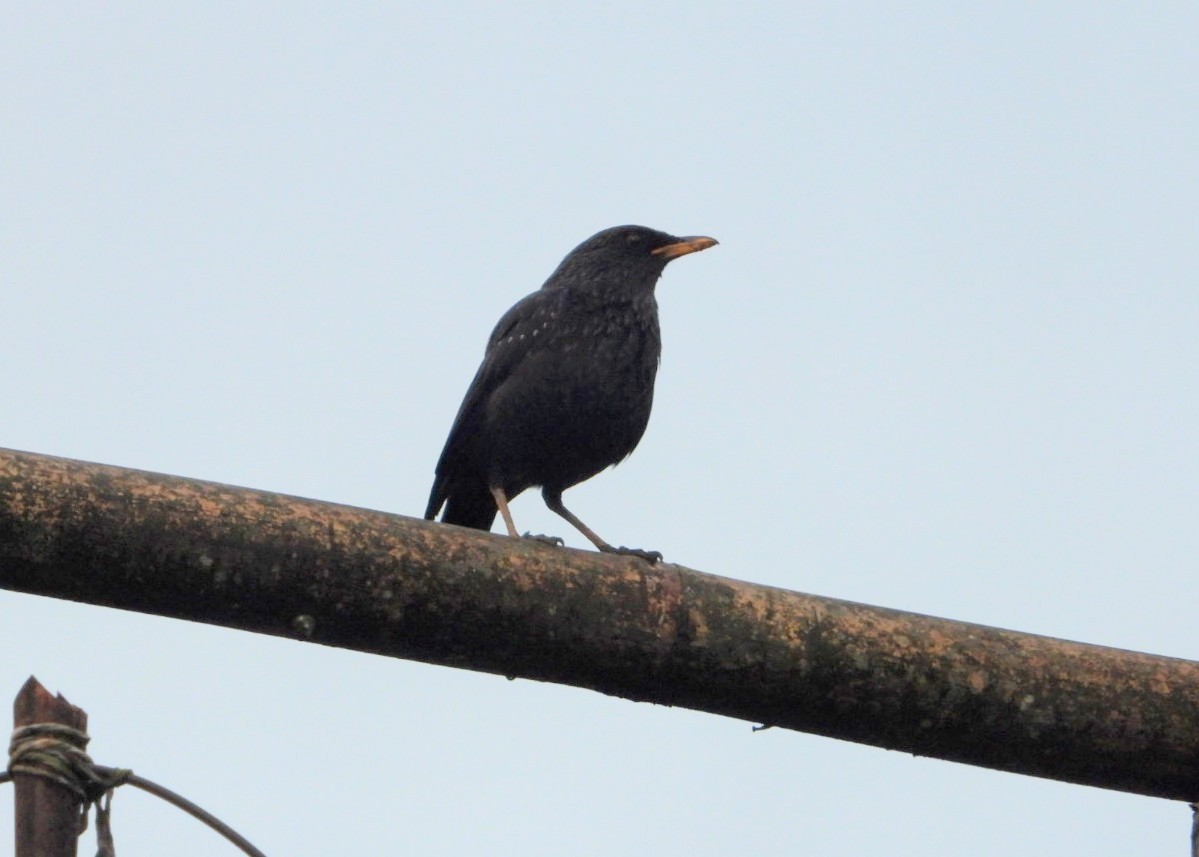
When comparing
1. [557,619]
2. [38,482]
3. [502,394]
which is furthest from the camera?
[502,394]

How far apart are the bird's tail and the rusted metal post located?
4167mm

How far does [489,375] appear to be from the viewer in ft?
23.0

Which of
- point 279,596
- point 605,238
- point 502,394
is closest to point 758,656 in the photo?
point 279,596

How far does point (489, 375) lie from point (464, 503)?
2.01 feet

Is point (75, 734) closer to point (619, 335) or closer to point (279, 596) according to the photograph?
point (279, 596)

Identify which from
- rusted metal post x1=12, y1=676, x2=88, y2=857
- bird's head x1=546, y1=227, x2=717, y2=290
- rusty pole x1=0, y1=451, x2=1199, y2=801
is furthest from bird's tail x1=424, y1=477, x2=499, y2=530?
rusted metal post x1=12, y1=676, x2=88, y2=857

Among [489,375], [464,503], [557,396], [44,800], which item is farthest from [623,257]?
[44,800]

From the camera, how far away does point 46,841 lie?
2957 millimetres

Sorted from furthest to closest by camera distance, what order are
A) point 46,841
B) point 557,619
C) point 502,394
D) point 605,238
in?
point 605,238, point 502,394, point 557,619, point 46,841

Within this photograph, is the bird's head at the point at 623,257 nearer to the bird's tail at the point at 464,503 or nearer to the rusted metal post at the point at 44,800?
the bird's tail at the point at 464,503

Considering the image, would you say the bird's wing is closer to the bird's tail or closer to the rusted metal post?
the bird's tail

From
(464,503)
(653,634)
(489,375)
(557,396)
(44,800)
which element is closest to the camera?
(44,800)

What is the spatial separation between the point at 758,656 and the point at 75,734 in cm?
135

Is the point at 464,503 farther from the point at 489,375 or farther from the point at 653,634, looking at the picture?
the point at 653,634
